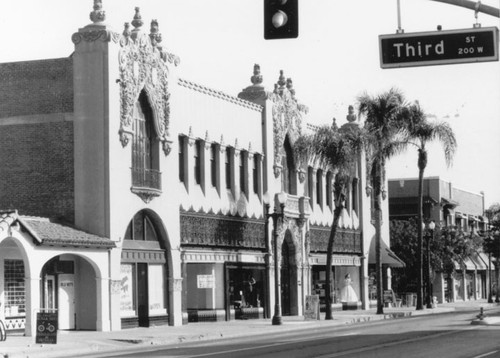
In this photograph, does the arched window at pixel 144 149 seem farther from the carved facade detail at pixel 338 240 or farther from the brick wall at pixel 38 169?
the carved facade detail at pixel 338 240

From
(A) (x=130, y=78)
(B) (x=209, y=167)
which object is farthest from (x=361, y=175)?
(A) (x=130, y=78)

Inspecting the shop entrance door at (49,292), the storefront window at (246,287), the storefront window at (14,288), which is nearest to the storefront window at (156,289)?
the shop entrance door at (49,292)

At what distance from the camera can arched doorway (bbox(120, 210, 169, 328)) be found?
4306 centimetres

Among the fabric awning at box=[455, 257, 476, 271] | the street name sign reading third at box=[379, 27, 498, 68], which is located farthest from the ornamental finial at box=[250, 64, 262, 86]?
the street name sign reading third at box=[379, 27, 498, 68]

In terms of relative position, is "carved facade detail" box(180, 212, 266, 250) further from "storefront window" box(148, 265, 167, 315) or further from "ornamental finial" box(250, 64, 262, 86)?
"ornamental finial" box(250, 64, 262, 86)

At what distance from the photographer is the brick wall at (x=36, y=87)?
42.3 m

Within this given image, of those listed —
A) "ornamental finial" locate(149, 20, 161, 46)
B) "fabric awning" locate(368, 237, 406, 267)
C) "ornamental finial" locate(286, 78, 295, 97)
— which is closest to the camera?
"ornamental finial" locate(149, 20, 161, 46)

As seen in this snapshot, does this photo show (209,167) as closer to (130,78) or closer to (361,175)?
(130,78)

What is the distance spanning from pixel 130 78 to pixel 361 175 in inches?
1134

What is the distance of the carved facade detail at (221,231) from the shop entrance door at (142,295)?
3.00 m

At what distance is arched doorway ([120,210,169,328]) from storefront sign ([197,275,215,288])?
3.17 m

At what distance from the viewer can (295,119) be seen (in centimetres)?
5847

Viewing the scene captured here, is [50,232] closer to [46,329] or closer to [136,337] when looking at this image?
[136,337]

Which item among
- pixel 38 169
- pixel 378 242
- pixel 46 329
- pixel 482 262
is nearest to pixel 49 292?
pixel 38 169
